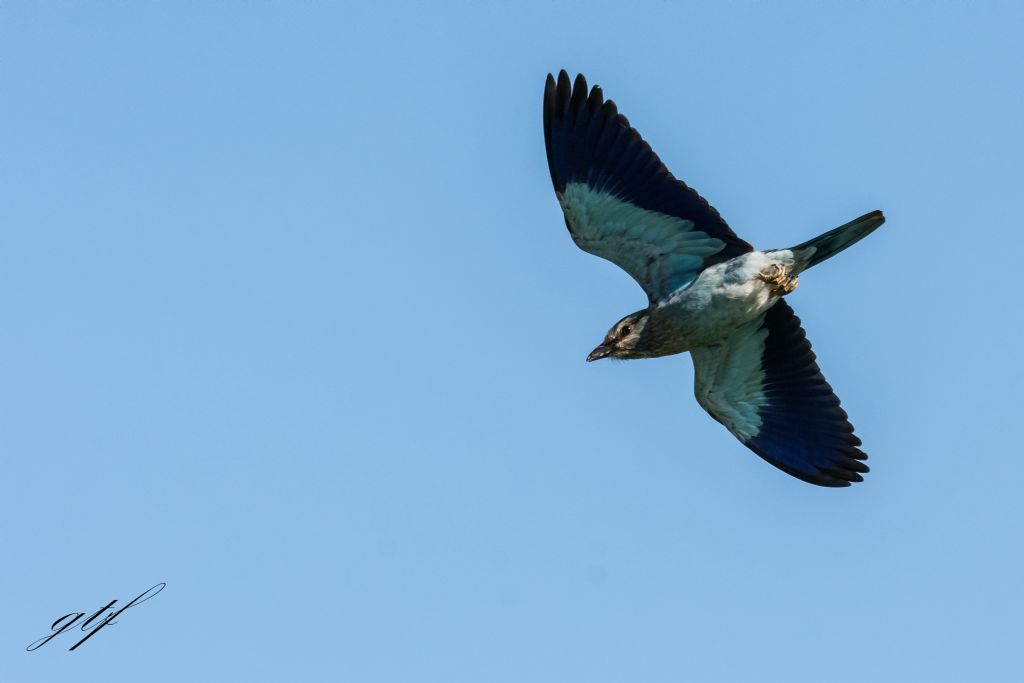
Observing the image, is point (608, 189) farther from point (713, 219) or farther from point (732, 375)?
point (732, 375)

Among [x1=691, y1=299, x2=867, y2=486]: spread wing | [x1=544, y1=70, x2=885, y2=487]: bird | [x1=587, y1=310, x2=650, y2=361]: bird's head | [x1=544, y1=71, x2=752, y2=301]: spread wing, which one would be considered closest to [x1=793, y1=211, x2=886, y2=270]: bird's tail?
[x1=544, y1=70, x2=885, y2=487]: bird

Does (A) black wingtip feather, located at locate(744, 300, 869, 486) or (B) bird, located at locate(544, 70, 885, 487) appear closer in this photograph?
(B) bird, located at locate(544, 70, 885, 487)

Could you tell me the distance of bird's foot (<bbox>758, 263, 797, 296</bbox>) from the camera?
1234 cm

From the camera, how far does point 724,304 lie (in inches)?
494

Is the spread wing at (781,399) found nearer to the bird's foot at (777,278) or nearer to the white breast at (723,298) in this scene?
the white breast at (723,298)

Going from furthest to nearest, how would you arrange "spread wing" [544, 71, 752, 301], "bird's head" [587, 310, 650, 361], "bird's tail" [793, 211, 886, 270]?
"bird's head" [587, 310, 650, 361] < "spread wing" [544, 71, 752, 301] < "bird's tail" [793, 211, 886, 270]

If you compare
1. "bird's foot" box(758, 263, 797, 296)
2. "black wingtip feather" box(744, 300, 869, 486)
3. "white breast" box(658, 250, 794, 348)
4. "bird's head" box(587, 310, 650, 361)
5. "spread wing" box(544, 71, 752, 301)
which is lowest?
"black wingtip feather" box(744, 300, 869, 486)

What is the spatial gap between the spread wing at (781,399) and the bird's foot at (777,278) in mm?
758

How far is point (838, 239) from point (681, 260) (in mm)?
1341

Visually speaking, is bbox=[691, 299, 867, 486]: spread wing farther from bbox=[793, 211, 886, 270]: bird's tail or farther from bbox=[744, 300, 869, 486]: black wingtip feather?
bbox=[793, 211, 886, 270]: bird's tail

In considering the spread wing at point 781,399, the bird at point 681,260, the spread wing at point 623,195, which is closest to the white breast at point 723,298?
the bird at point 681,260

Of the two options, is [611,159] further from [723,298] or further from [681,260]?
[723,298]

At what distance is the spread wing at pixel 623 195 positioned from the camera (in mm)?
12539

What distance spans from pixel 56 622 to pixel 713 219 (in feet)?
21.4
